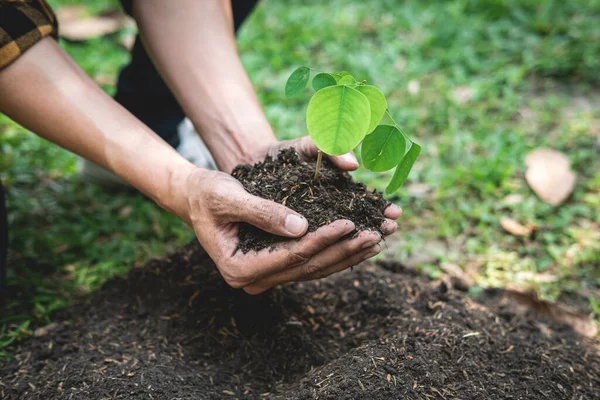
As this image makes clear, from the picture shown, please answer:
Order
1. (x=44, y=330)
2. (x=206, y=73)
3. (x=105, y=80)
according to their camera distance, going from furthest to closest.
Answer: (x=105, y=80) → (x=206, y=73) → (x=44, y=330)

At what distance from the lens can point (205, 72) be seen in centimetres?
201

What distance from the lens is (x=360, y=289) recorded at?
2029 millimetres

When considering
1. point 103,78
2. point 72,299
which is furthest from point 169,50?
point 103,78

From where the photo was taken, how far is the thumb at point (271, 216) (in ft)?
4.66

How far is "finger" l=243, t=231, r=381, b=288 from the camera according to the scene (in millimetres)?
1454

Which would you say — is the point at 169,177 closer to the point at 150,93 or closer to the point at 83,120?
the point at 83,120

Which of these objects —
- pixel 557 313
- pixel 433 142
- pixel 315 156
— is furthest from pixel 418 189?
pixel 315 156

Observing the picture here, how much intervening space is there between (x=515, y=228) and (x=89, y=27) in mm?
3258

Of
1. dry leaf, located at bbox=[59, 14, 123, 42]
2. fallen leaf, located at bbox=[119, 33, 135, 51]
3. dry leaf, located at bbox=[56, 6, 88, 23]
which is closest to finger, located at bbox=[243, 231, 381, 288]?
fallen leaf, located at bbox=[119, 33, 135, 51]

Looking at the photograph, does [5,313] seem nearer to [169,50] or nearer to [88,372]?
[88,372]

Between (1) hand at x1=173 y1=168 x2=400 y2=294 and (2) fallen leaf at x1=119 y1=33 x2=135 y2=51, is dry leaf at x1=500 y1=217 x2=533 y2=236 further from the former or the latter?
(2) fallen leaf at x1=119 y1=33 x2=135 y2=51

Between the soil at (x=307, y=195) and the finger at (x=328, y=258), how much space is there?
0.05 m

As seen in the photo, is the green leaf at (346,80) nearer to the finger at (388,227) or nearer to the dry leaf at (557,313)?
the finger at (388,227)

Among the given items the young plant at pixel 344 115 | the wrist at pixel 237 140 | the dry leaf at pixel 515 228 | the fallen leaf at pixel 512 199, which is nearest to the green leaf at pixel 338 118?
the young plant at pixel 344 115
